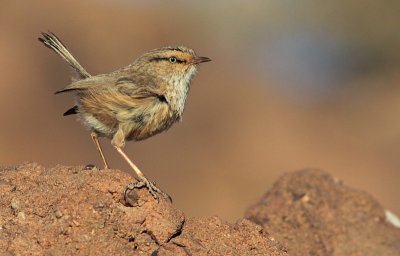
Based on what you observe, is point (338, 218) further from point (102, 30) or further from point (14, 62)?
point (102, 30)

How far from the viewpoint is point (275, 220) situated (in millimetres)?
7902

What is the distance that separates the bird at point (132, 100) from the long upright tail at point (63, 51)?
11.3 inches

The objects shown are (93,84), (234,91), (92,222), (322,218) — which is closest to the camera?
(92,222)

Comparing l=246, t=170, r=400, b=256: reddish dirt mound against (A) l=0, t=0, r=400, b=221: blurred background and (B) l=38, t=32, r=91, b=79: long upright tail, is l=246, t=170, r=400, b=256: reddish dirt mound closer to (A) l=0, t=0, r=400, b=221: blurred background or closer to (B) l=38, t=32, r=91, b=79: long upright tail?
(B) l=38, t=32, r=91, b=79: long upright tail

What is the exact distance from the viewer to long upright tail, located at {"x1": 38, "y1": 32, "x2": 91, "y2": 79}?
28.9ft

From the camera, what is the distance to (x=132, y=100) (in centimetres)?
786

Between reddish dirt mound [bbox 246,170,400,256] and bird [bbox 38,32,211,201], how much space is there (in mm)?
1223

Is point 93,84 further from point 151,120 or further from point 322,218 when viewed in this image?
point 322,218

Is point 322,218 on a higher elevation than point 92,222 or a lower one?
lower

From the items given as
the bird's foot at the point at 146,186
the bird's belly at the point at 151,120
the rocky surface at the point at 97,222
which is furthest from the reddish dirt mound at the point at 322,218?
the bird's foot at the point at 146,186

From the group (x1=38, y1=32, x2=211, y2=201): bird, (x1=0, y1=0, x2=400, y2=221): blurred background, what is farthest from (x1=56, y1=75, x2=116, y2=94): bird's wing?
(x1=0, y1=0, x2=400, y2=221): blurred background

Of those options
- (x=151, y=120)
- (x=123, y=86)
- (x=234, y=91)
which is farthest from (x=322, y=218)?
(x=234, y=91)

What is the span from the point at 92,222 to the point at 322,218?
2.93 metres

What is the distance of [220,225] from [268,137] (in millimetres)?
16783
